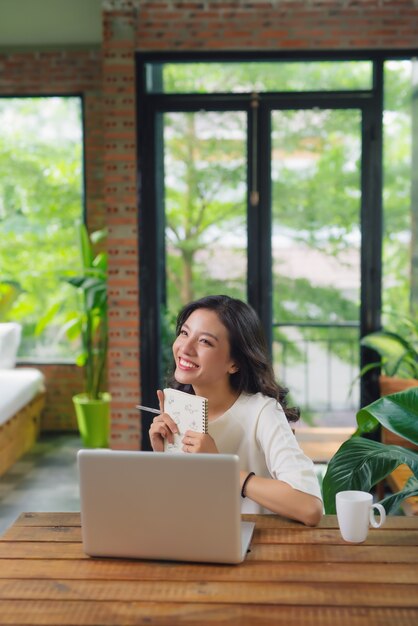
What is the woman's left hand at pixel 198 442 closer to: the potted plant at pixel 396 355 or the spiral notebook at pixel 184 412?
the spiral notebook at pixel 184 412

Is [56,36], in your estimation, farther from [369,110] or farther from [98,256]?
[369,110]

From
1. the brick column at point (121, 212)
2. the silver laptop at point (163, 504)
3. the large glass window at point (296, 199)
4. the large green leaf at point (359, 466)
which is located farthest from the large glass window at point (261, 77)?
the silver laptop at point (163, 504)

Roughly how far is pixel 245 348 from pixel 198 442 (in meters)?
0.44

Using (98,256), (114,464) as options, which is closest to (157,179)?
(98,256)

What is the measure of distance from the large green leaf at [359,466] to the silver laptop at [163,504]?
0.63 meters

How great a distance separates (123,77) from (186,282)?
51.3 inches

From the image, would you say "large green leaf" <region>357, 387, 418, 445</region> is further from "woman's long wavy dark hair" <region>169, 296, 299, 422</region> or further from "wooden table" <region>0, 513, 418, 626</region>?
"wooden table" <region>0, 513, 418, 626</region>

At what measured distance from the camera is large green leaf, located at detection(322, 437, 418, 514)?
2262 millimetres

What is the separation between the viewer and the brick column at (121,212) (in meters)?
5.10

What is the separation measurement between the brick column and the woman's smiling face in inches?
113

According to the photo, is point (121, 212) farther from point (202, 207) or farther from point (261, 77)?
point (261, 77)

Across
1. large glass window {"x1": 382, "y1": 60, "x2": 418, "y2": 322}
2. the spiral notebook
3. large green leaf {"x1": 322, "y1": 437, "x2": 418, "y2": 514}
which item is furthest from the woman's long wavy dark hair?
large glass window {"x1": 382, "y1": 60, "x2": 418, "y2": 322}

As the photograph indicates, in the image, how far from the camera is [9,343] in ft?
20.4

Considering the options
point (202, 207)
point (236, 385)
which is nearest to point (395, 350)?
point (202, 207)
